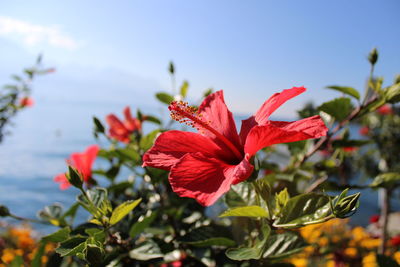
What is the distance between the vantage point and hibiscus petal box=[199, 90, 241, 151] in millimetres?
722

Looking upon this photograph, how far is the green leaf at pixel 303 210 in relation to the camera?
1.99 feet

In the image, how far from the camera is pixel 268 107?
2.10ft

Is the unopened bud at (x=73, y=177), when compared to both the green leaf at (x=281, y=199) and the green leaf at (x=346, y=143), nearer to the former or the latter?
the green leaf at (x=281, y=199)

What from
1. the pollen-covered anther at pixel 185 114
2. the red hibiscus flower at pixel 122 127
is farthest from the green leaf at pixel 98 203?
the red hibiscus flower at pixel 122 127

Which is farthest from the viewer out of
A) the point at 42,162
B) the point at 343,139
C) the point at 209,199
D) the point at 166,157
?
the point at 42,162

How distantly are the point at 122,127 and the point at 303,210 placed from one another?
1.00 metres

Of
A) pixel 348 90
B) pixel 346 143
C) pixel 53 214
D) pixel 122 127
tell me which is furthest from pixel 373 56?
pixel 53 214

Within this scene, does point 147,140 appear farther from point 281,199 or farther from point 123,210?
point 281,199

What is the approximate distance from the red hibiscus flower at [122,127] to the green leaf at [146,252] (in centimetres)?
64

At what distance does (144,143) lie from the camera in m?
0.92

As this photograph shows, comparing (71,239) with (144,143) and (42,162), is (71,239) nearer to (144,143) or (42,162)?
(144,143)

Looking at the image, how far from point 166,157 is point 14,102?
2633 mm

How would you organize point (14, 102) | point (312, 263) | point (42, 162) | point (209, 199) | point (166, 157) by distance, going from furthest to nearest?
point (42, 162), point (14, 102), point (312, 263), point (166, 157), point (209, 199)

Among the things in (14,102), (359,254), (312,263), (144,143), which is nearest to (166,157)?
(144,143)
